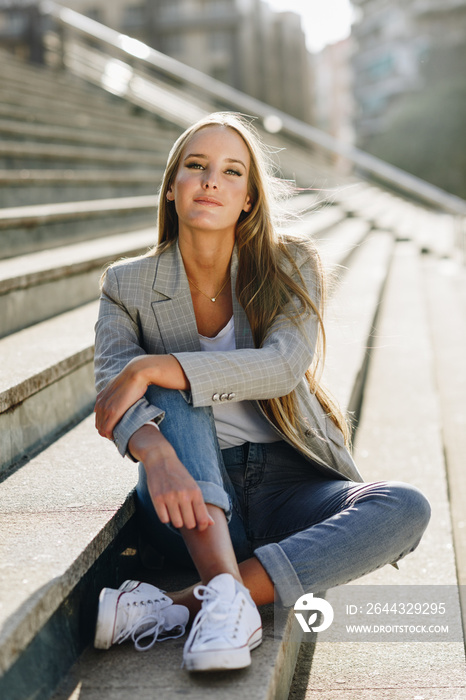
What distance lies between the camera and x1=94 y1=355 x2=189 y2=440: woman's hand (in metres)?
1.77

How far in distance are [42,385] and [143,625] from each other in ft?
3.25

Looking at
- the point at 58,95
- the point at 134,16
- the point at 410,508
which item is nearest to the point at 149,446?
the point at 410,508

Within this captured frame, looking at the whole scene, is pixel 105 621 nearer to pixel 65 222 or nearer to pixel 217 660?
pixel 217 660

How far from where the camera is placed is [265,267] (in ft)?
7.04

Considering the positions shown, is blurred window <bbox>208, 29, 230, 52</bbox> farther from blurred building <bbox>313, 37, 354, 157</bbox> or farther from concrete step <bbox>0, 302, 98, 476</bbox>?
blurred building <bbox>313, 37, 354, 157</bbox>

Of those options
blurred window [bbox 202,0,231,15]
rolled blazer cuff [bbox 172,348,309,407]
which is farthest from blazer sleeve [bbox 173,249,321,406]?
blurred window [bbox 202,0,231,15]

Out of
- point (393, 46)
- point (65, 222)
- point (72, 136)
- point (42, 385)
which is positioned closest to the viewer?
point (42, 385)

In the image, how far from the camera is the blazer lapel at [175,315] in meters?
2.07

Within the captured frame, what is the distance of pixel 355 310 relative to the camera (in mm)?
4664

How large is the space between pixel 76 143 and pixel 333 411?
471 centimetres

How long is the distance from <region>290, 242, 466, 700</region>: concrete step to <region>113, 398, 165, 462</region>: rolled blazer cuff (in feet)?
2.48

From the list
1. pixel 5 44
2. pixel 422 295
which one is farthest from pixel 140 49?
pixel 422 295

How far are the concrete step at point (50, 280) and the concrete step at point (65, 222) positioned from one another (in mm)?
72

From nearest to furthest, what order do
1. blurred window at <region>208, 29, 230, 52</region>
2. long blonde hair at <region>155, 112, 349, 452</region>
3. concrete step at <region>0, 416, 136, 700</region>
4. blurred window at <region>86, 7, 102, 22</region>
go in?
1. concrete step at <region>0, 416, 136, 700</region>
2. long blonde hair at <region>155, 112, 349, 452</region>
3. blurred window at <region>208, 29, 230, 52</region>
4. blurred window at <region>86, 7, 102, 22</region>
